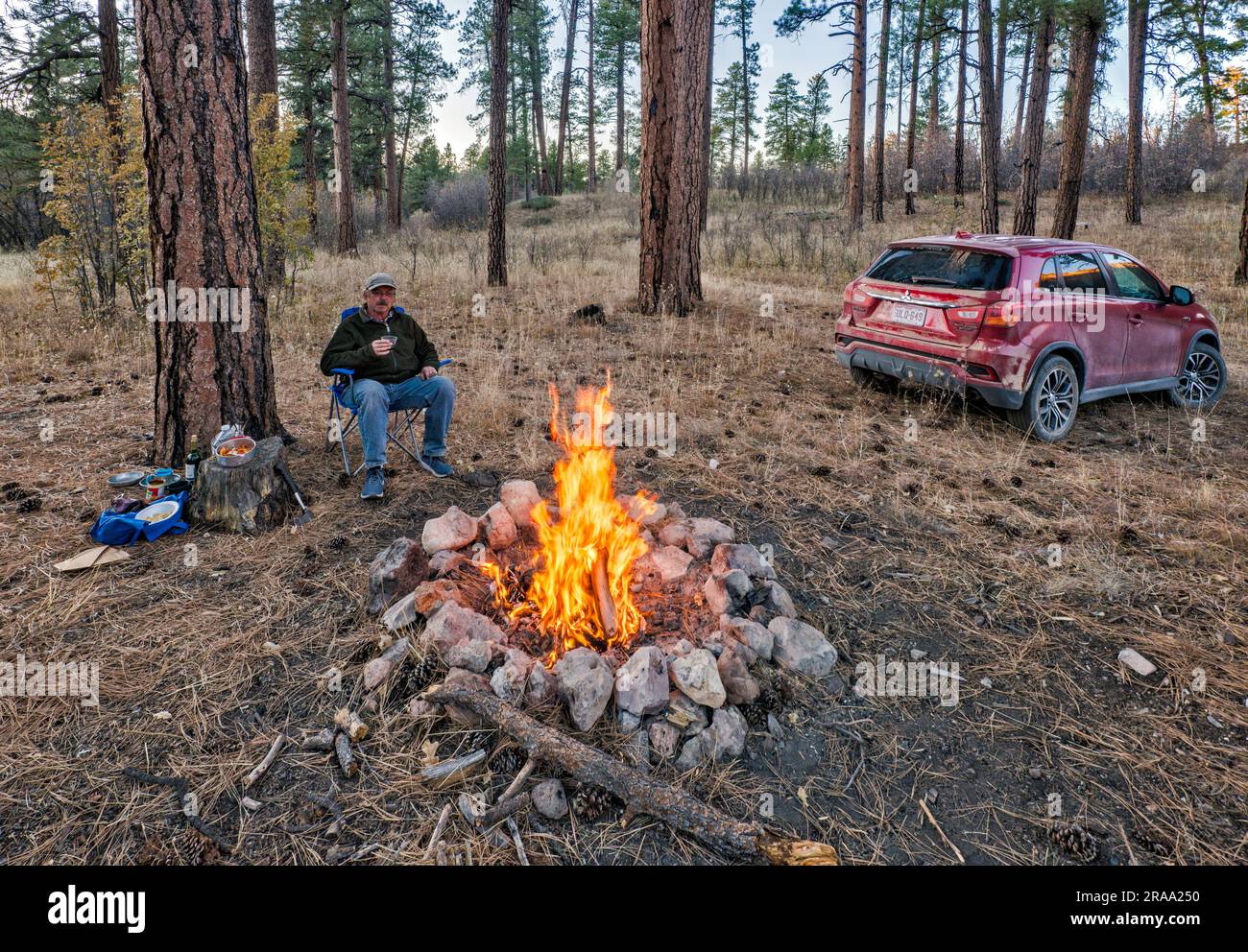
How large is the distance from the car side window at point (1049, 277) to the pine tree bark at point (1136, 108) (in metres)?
17.2

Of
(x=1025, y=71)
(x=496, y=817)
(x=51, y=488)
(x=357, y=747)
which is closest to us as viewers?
(x=496, y=817)

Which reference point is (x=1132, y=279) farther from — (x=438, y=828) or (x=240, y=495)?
(x=240, y=495)

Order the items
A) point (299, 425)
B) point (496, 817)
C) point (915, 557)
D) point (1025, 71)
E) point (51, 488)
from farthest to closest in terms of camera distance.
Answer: point (1025, 71) < point (299, 425) < point (51, 488) < point (915, 557) < point (496, 817)

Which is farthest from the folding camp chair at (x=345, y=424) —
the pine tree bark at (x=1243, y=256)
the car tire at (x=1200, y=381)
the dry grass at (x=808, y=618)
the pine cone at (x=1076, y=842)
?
the pine tree bark at (x=1243, y=256)

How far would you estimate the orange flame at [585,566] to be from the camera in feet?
9.89

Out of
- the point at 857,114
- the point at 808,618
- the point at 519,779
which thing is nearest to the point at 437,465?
the point at 808,618

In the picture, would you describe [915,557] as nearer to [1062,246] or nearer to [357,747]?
[357,747]

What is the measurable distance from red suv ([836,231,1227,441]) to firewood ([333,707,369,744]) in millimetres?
5319

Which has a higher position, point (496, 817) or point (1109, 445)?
point (1109, 445)

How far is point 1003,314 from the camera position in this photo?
5.40 meters

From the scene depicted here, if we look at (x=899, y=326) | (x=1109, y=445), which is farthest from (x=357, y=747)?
(x=1109, y=445)
